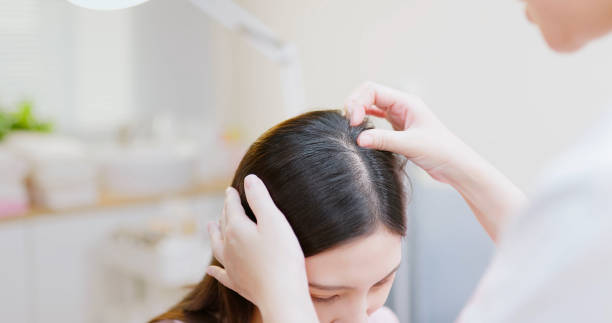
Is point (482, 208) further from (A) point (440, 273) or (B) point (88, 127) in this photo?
(B) point (88, 127)

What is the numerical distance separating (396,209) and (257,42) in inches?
19.7

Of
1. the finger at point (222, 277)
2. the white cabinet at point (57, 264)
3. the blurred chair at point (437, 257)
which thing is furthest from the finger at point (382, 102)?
the white cabinet at point (57, 264)

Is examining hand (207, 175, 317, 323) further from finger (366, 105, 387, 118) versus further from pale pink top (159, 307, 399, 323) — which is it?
pale pink top (159, 307, 399, 323)

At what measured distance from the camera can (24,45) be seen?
2.41 metres

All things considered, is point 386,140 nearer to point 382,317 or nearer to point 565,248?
point 565,248

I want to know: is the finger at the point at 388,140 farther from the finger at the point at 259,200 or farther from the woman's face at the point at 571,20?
the woman's face at the point at 571,20

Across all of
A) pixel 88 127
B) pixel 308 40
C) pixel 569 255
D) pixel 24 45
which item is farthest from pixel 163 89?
pixel 569 255

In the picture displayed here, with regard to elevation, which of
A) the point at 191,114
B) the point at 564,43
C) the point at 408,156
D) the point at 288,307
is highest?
the point at 564,43

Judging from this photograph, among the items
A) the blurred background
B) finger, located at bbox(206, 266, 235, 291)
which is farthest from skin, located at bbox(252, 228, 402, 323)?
the blurred background

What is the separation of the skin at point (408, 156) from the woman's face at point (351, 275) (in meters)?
0.13

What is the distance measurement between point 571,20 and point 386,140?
0.36 metres

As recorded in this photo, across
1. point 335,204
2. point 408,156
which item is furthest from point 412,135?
point 335,204

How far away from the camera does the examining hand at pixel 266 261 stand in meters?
0.62

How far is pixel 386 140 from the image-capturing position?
805mm
